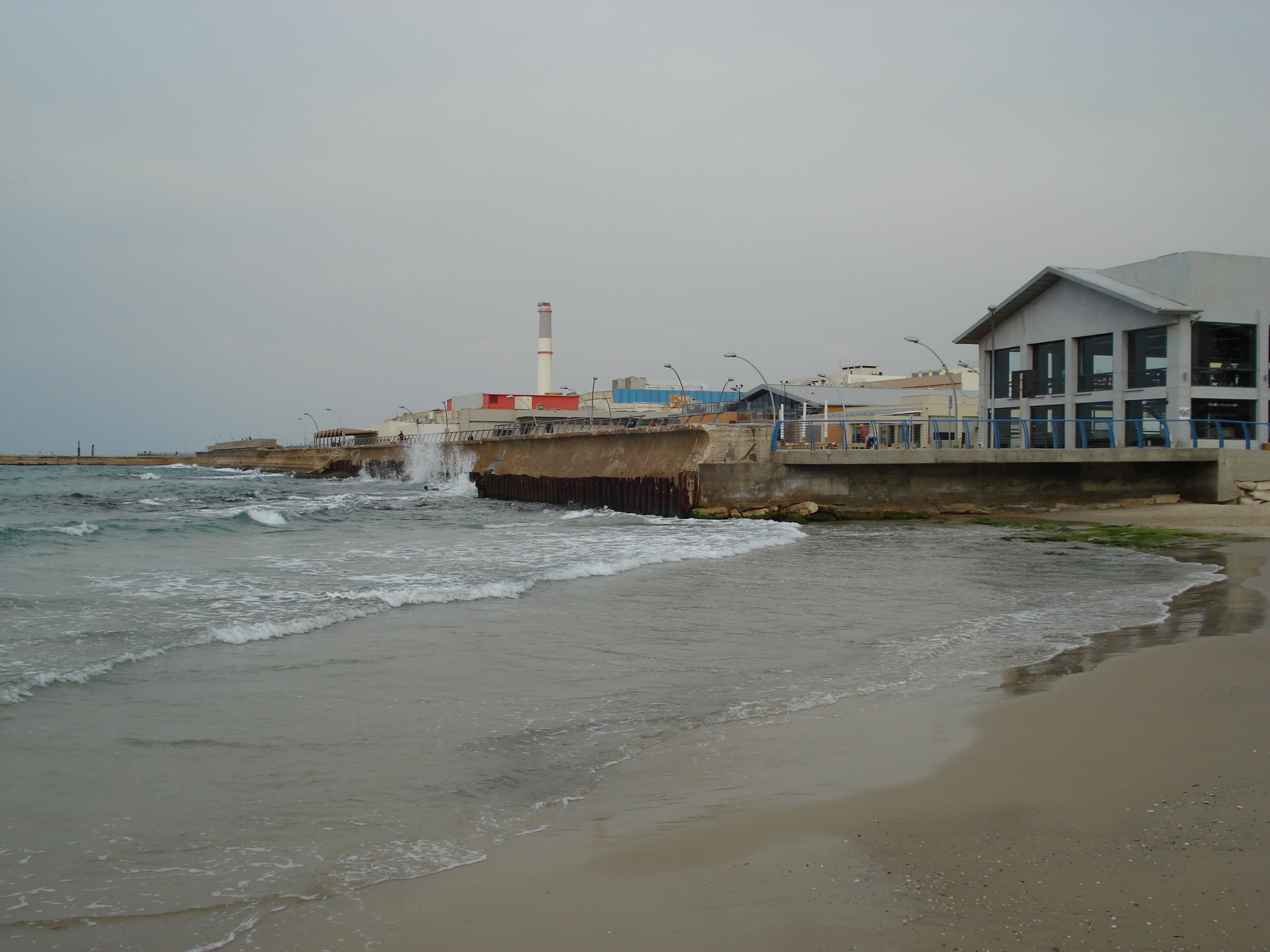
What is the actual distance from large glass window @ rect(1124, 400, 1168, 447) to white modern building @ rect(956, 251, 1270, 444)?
0.16 feet

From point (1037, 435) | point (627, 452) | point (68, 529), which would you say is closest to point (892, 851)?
point (68, 529)

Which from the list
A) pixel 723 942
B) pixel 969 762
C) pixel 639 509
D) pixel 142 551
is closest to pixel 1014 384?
pixel 639 509

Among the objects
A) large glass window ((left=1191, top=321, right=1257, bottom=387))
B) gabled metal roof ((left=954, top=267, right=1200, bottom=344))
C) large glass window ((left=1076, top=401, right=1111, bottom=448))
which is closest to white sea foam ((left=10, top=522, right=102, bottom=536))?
large glass window ((left=1076, top=401, right=1111, bottom=448))

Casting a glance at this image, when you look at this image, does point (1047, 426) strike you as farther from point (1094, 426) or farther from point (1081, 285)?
point (1081, 285)

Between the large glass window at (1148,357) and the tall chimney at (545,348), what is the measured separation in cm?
6493

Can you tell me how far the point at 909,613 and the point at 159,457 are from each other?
509 feet

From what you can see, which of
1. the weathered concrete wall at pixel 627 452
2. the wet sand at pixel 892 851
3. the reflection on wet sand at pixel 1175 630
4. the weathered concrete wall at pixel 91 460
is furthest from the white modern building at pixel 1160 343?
the weathered concrete wall at pixel 91 460

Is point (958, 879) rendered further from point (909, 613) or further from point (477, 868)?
point (909, 613)

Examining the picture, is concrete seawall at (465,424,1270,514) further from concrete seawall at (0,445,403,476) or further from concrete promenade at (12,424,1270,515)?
concrete seawall at (0,445,403,476)

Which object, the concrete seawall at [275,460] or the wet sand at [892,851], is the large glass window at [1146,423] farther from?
the concrete seawall at [275,460]

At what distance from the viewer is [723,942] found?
322cm

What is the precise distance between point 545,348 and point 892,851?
9065 centimetres

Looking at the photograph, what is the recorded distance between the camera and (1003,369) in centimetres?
3934

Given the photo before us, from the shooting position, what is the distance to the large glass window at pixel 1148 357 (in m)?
31.8
